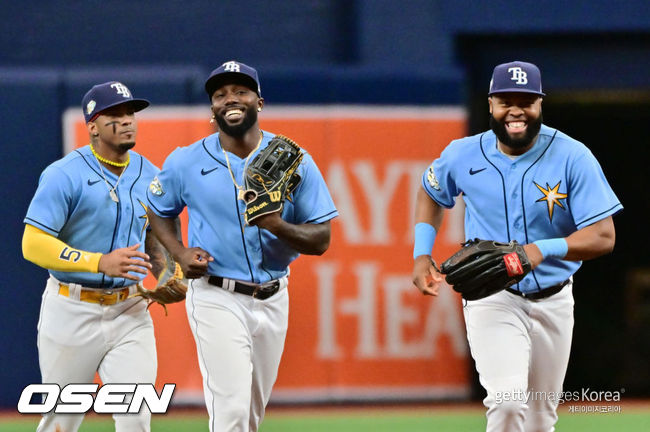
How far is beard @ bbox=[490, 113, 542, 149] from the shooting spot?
6.03 meters

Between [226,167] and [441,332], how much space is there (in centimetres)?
462

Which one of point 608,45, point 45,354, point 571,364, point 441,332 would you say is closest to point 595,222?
point 45,354

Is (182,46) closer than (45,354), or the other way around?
(45,354)

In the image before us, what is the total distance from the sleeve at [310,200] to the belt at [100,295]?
1.09m

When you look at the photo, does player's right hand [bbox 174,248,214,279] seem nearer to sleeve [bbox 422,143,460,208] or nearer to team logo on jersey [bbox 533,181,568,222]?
sleeve [bbox 422,143,460,208]

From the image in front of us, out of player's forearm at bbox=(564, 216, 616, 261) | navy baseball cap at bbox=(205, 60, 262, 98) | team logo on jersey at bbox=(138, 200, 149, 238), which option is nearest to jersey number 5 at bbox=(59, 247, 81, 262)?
team logo on jersey at bbox=(138, 200, 149, 238)

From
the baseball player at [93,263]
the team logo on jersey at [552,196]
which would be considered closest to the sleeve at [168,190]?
the baseball player at [93,263]

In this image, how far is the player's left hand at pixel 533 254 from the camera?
570cm

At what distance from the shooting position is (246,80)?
241 inches

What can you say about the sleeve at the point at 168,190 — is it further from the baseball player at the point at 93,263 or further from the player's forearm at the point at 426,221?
the player's forearm at the point at 426,221

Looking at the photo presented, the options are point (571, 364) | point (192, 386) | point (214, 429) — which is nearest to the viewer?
A: point (214, 429)

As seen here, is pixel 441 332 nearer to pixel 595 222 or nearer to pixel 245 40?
pixel 245 40

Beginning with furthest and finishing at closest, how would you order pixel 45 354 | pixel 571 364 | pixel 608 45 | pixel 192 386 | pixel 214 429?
pixel 571 364
pixel 608 45
pixel 192 386
pixel 45 354
pixel 214 429

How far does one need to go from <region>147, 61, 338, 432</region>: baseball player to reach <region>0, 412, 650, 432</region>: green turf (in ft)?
10.3
